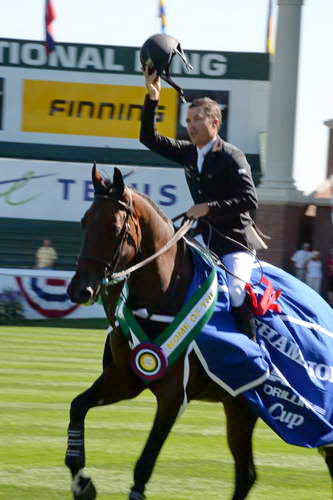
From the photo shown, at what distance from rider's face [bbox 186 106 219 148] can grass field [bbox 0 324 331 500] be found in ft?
7.90

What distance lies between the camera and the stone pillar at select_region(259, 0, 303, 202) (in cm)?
2862

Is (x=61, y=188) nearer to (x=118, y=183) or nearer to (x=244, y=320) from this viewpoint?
(x=244, y=320)

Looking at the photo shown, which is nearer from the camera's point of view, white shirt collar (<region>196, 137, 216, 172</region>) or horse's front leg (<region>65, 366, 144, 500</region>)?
horse's front leg (<region>65, 366, 144, 500</region>)

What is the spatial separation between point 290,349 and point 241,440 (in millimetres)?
665

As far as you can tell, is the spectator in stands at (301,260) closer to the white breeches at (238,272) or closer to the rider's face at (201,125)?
the white breeches at (238,272)

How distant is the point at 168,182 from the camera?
28734mm

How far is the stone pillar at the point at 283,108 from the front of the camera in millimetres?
28625

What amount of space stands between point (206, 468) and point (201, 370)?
6.85 feet

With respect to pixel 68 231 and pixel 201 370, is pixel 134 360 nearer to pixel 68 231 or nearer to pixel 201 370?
pixel 201 370

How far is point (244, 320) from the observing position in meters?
6.46

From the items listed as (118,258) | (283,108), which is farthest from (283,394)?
(283,108)

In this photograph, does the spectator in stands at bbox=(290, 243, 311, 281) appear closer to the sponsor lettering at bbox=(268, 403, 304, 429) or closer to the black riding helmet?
the sponsor lettering at bbox=(268, 403, 304, 429)

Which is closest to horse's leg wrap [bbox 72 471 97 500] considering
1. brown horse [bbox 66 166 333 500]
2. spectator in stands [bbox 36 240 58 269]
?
brown horse [bbox 66 166 333 500]

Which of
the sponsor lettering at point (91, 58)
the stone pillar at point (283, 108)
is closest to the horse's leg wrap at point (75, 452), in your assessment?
the stone pillar at point (283, 108)
